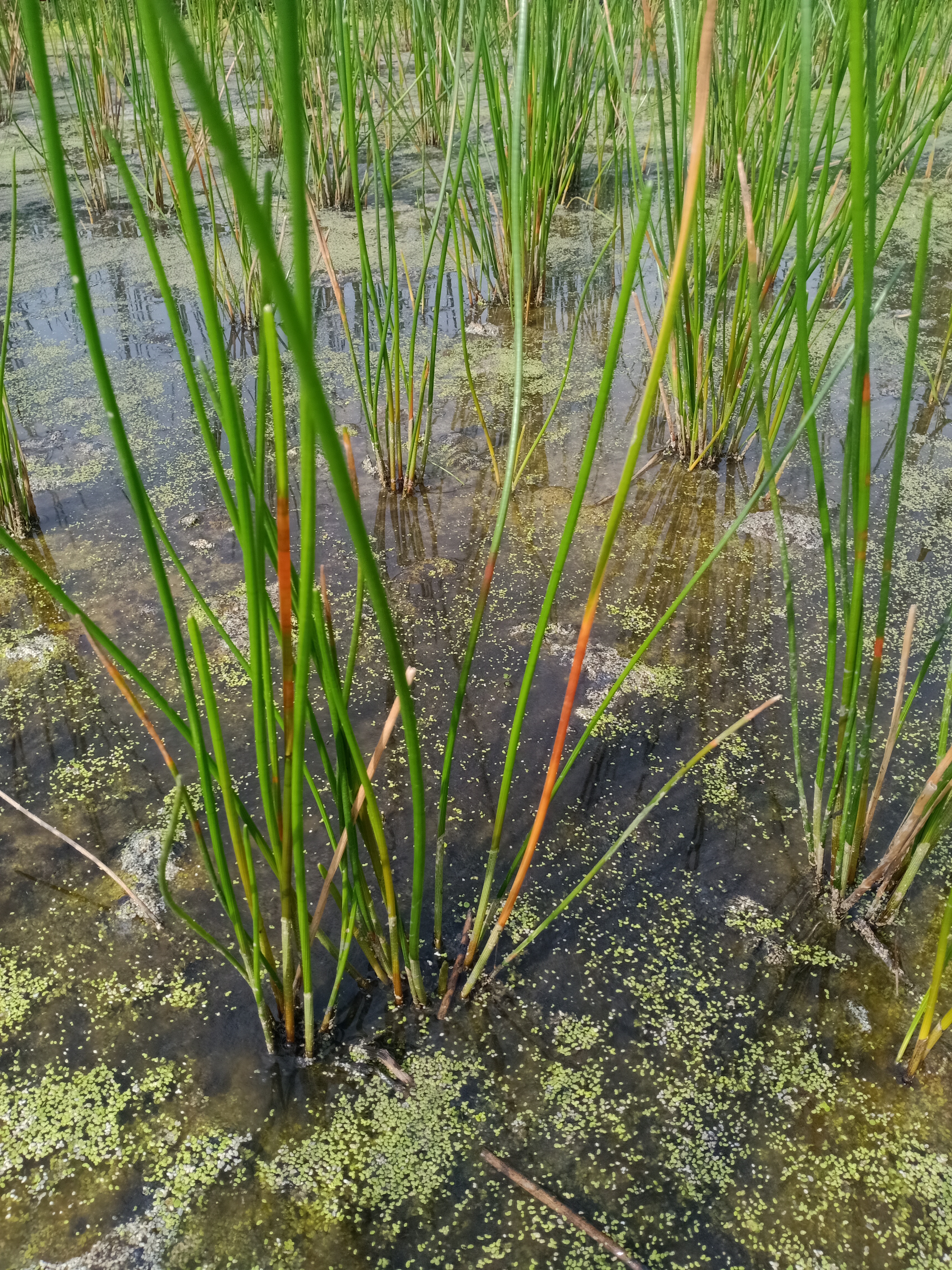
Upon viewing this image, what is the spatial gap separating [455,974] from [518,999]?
2.3 inches

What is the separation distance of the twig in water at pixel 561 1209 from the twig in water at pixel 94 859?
362 millimetres

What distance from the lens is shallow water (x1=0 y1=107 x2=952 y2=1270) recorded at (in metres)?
0.60

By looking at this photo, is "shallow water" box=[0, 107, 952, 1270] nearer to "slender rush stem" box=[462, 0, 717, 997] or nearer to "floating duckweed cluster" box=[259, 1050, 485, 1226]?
"floating duckweed cluster" box=[259, 1050, 485, 1226]

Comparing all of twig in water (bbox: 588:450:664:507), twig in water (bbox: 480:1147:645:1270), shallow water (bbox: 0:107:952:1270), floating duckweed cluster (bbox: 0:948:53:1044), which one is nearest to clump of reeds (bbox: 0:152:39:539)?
shallow water (bbox: 0:107:952:1270)

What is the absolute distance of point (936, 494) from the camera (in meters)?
1.37

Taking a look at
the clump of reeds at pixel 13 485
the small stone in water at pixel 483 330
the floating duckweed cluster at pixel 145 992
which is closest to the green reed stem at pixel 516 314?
the floating duckweed cluster at pixel 145 992

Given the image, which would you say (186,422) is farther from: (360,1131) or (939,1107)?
(939,1107)

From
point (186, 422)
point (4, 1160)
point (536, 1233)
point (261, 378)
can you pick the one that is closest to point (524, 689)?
point (261, 378)

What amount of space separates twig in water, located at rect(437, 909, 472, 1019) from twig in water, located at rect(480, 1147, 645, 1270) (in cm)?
11

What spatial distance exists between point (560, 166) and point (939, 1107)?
2228 mm

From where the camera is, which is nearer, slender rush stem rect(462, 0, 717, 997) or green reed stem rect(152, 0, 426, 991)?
green reed stem rect(152, 0, 426, 991)

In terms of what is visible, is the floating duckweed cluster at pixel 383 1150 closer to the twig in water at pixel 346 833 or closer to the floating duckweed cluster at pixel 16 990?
the twig in water at pixel 346 833

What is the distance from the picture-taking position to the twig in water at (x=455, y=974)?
710mm

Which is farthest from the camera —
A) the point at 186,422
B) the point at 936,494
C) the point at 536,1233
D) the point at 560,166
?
the point at 560,166
